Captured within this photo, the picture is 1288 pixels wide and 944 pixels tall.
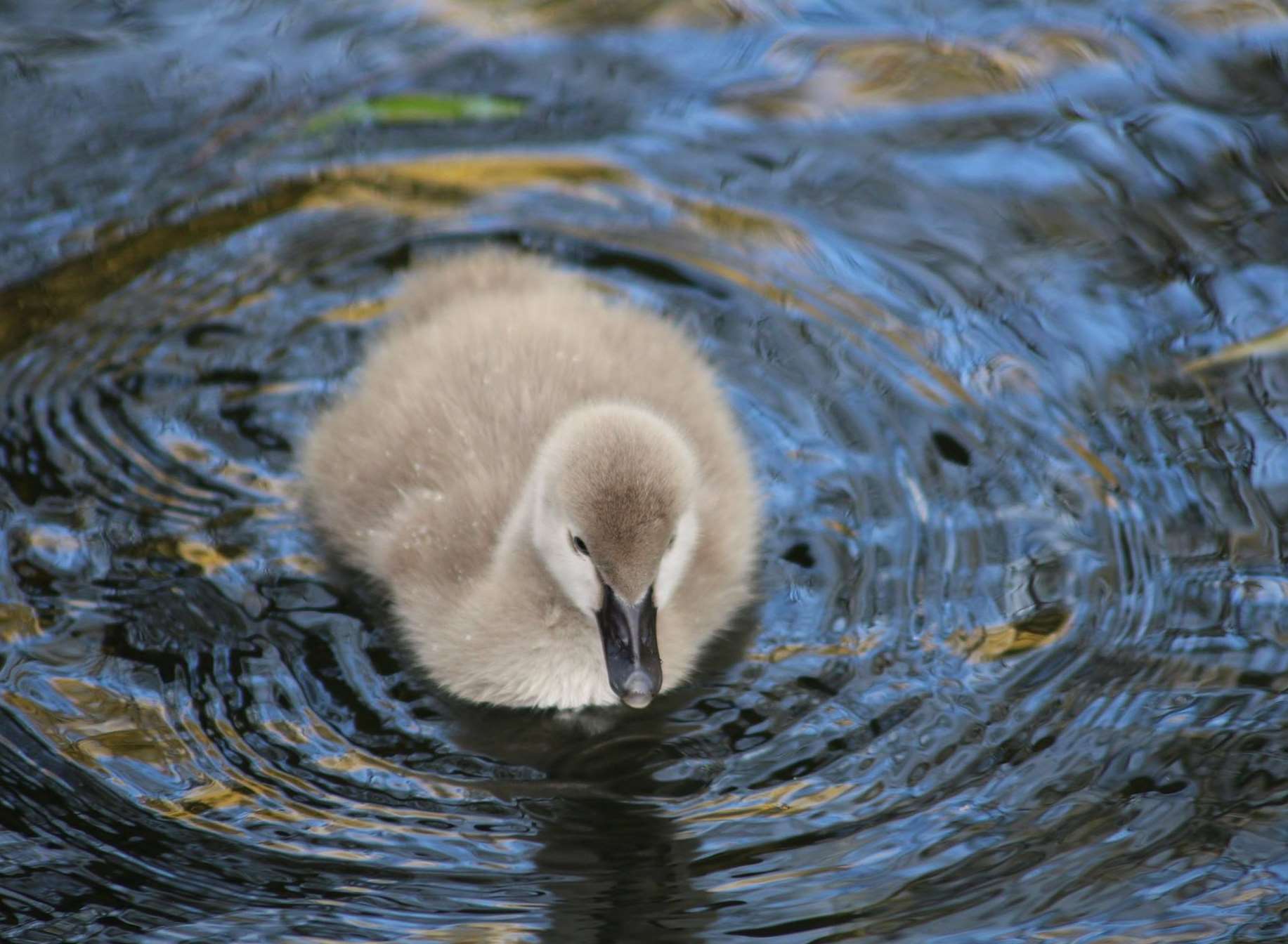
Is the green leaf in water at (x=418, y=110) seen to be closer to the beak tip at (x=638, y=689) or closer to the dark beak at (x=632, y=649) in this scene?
the dark beak at (x=632, y=649)

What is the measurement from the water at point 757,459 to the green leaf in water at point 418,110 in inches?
2.9

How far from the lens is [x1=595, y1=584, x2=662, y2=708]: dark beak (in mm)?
3596

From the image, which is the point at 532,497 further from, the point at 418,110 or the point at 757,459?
the point at 418,110

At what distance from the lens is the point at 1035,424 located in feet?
14.6

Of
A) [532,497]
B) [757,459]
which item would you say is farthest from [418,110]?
[532,497]

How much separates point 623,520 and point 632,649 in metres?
0.25

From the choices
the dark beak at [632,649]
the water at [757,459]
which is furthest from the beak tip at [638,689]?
the water at [757,459]

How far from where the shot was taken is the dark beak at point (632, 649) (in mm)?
3596

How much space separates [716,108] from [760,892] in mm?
2865

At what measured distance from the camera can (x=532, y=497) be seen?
154 inches

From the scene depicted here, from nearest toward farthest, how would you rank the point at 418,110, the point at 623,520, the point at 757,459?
1. the point at 623,520
2. the point at 757,459
3. the point at 418,110

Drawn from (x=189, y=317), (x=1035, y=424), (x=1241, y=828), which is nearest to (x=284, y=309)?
(x=189, y=317)

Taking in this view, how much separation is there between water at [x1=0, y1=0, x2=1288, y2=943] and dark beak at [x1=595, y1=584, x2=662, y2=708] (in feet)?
0.76

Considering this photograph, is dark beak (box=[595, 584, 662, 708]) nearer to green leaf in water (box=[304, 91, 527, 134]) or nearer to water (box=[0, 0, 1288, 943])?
water (box=[0, 0, 1288, 943])
